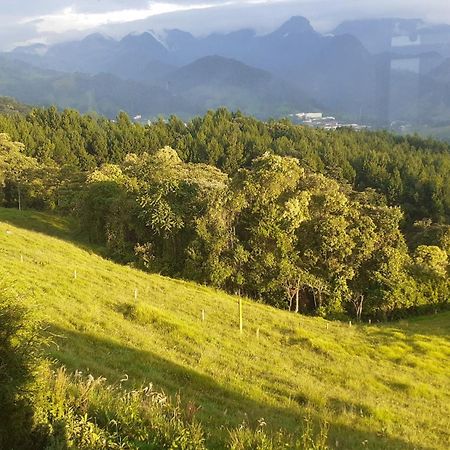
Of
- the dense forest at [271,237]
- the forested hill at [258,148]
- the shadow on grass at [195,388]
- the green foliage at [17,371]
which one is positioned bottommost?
the forested hill at [258,148]

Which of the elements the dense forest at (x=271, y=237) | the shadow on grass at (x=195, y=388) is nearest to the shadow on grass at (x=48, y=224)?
the dense forest at (x=271, y=237)

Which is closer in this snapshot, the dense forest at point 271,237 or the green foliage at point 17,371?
the green foliage at point 17,371

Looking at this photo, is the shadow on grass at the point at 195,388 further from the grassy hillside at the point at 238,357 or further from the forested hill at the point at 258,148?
the forested hill at the point at 258,148

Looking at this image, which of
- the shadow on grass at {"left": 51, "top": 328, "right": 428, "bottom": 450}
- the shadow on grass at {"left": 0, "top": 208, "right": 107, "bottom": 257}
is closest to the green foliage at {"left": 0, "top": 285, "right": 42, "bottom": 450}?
the shadow on grass at {"left": 51, "top": 328, "right": 428, "bottom": 450}

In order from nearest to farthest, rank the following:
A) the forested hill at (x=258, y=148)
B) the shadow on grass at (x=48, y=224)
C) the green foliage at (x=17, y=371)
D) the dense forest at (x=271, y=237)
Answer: the green foliage at (x=17, y=371) < the dense forest at (x=271, y=237) < the shadow on grass at (x=48, y=224) < the forested hill at (x=258, y=148)

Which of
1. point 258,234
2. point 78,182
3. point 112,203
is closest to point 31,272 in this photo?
point 258,234

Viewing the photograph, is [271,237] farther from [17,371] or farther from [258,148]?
[258,148]
